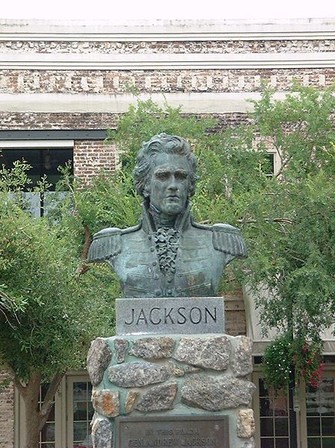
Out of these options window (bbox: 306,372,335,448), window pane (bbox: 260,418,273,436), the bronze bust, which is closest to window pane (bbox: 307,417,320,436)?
window (bbox: 306,372,335,448)

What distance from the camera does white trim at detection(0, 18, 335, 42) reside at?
74.9 ft

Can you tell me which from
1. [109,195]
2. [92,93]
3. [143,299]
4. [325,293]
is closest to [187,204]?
[143,299]

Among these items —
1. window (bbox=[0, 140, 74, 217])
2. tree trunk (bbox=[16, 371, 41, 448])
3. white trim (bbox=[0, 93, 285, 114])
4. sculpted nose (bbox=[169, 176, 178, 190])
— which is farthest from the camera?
window (bbox=[0, 140, 74, 217])

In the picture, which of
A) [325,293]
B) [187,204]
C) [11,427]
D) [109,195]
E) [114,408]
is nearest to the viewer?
[114,408]

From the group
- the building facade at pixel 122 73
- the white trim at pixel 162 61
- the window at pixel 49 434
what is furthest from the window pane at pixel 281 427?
the white trim at pixel 162 61

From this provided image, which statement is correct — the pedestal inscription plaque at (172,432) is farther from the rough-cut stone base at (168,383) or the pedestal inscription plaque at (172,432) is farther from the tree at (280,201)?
the tree at (280,201)

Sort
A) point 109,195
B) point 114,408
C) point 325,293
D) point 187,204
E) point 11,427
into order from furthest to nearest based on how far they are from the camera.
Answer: point 11,427 → point 109,195 → point 325,293 → point 187,204 → point 114,408

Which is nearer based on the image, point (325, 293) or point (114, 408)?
point (114, 408)

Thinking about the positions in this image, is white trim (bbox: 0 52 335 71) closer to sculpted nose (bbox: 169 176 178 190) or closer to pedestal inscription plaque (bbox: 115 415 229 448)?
sculpted nose (bbox: 169 176 178 190)

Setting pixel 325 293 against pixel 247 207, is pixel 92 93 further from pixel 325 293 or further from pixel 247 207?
pixel 325 293

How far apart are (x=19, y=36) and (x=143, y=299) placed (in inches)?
608

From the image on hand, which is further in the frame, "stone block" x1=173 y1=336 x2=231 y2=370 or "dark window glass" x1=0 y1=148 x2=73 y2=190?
"dark window glass" x1=0 y1=148 x2=73 y2=190

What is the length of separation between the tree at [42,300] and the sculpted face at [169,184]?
675 cm

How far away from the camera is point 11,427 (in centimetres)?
2270
